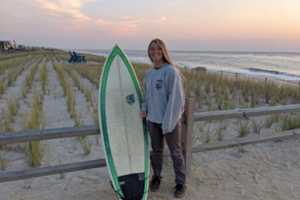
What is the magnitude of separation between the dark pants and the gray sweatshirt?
0.13m

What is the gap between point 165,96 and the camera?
300 cm

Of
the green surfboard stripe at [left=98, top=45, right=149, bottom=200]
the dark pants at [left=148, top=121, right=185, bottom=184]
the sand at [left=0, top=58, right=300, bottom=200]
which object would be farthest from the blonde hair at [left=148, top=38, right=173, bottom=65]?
the sand at [left=0, top=58, right=300, bottom=200]

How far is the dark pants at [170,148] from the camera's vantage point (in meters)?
3.16

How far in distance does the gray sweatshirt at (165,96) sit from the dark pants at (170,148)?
0.42ft

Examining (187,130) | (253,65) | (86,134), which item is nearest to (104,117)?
(86,134)

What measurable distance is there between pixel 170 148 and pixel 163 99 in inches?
22.7

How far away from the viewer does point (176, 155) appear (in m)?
3.23

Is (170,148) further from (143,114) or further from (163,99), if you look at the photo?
(163,99)

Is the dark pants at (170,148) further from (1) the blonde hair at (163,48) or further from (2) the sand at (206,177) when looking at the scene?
(1) the blonde hair at (163,48)

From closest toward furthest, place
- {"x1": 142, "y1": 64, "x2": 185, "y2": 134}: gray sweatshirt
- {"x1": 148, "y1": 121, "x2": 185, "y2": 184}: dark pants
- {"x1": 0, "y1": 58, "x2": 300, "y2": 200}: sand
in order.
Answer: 1. {"x1": 142, "y1": 64, "x2": 185, "y2": 134}: gray sweatshirt
2. {"x1": 148, "y1": 121, "x2": 185, "y2": 184}: dark pants
3. {"x1": 0, "y1": 58, "x2": 300, "y2": 200}: sand

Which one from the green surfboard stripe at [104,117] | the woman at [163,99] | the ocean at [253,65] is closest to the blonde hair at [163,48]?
the woman at [163,99]

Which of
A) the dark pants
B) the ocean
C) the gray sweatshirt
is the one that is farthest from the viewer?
the ocean

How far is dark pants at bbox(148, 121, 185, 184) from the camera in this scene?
316 centimetres

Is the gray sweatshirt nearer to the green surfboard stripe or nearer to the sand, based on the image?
the green surfboard stripe
